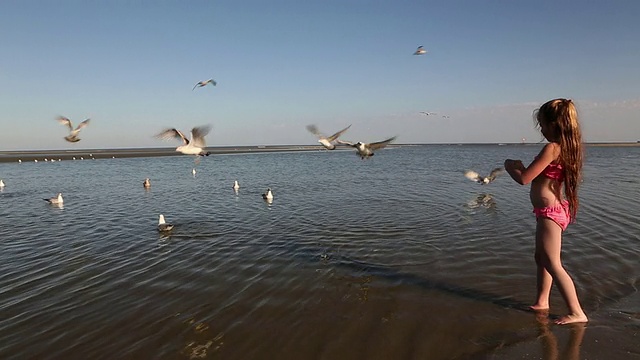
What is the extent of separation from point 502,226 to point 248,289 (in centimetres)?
705

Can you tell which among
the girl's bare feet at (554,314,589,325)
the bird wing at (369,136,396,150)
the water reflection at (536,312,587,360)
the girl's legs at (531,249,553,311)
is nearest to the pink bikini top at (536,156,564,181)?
the girl's legs at (531,249,553,311)

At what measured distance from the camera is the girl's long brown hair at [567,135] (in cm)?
398

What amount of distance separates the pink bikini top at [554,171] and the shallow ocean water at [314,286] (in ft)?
5.55

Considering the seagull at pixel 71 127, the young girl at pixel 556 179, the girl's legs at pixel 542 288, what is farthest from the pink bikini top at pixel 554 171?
the seagull at pixel 71 127

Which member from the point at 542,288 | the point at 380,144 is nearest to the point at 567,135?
the point at 542,288

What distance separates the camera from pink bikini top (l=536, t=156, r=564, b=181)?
13.4 feet

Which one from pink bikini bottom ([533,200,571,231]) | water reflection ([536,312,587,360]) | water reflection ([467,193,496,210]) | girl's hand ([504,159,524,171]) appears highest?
girl's hand ([504,159,524,171])

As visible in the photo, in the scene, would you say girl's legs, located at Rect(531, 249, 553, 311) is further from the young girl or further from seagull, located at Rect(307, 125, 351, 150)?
seagull, located at Rect(307, 125, 351, 150)

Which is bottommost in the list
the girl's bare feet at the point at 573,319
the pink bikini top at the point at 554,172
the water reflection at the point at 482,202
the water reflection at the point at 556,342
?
the water reflection at the point at 482,202

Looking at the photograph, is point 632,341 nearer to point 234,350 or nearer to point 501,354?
point 501,354

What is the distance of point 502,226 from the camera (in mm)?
9727

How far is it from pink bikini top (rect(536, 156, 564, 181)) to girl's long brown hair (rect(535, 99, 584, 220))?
4cm

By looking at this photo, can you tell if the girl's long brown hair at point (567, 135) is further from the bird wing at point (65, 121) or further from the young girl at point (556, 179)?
the bird wing at point (65, 121)

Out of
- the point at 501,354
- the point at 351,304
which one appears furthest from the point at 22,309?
the point at 501,354
